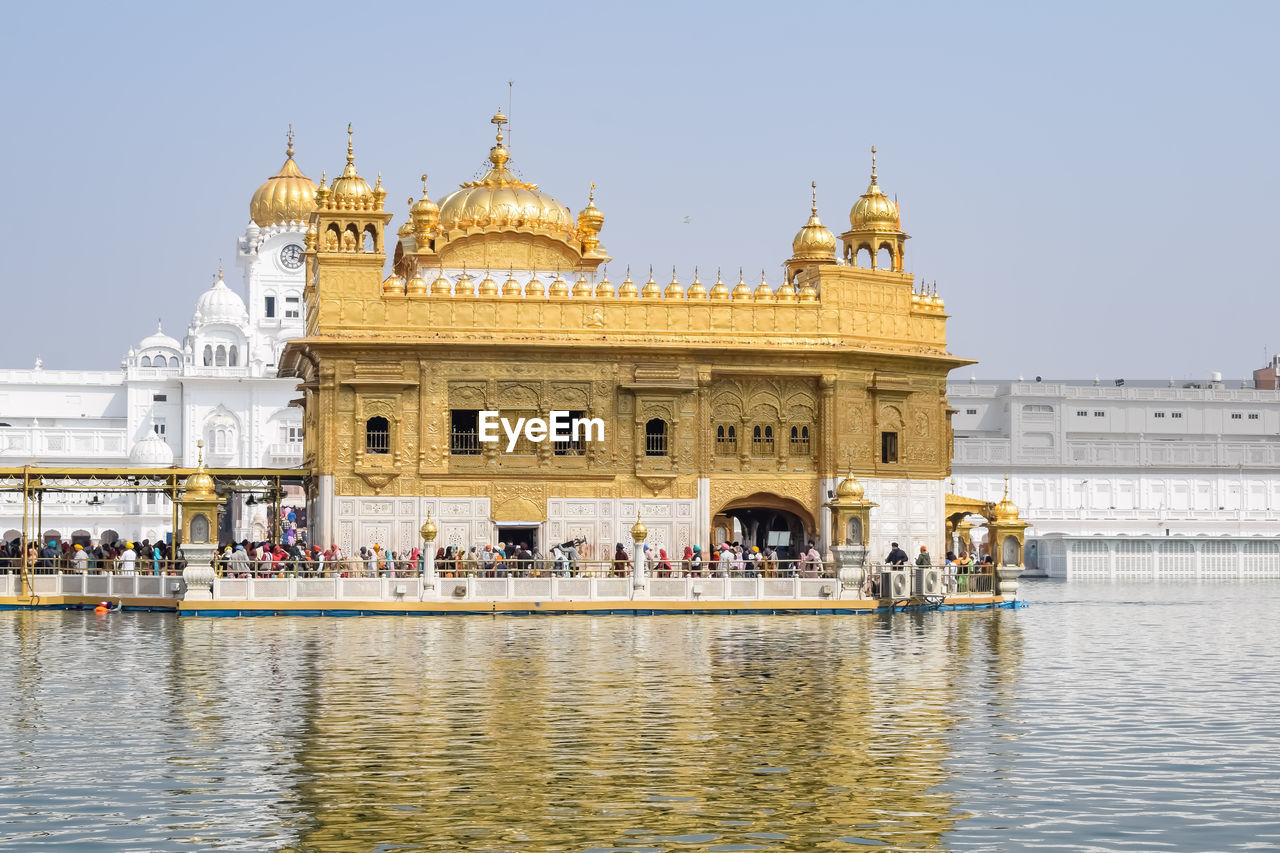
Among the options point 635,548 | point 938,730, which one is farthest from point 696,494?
point 938,730

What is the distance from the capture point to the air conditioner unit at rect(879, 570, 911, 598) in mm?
38562

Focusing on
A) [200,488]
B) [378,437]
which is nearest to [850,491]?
[378,437]

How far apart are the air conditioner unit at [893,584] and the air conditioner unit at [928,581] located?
0.40 metres

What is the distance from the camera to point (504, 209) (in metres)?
44.6

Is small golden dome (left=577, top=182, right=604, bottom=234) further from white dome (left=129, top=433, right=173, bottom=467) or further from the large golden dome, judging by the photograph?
white dome (left=129, top=433, right=173, bottom=467)

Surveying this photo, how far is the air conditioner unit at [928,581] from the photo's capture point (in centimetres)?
3909

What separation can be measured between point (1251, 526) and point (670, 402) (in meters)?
56.5

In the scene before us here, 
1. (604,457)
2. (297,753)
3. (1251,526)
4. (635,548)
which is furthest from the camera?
(1251,526)

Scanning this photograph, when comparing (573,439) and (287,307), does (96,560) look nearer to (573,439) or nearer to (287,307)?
(573,439)

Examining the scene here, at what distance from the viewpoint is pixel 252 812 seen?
47.5 feet

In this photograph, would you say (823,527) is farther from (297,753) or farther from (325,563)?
(297,753)

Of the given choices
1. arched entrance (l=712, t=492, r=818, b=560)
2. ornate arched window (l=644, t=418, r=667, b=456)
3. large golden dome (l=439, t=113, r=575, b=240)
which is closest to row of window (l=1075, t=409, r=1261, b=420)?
arched entrance (l=712, t=492, r=818, b=560)

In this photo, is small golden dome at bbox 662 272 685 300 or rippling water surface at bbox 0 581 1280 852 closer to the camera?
rippling water surface at bbox 0 581 1280 852

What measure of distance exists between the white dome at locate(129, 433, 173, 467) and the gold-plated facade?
150ft
